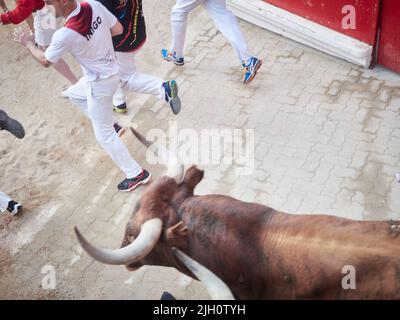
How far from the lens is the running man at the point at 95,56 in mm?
5508

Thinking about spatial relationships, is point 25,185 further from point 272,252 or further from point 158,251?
point 272,252

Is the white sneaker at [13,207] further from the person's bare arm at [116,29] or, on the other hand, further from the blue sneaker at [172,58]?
the blue sneaker at [172,58]

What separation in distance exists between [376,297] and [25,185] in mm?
4399

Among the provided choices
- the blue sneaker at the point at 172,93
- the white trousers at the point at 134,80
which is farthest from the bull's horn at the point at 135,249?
the white trousers at the point at 134,80

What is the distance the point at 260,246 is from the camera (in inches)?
159

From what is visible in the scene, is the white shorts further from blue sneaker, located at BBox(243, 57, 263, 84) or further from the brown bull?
the brown bull

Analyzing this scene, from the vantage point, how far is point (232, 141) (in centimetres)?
696

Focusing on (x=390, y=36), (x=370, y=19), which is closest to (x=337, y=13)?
(x=370, y=19)

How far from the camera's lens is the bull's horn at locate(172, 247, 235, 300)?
3861 mm

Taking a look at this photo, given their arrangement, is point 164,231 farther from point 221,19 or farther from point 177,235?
point 221,19

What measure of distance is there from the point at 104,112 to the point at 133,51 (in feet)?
3.22
